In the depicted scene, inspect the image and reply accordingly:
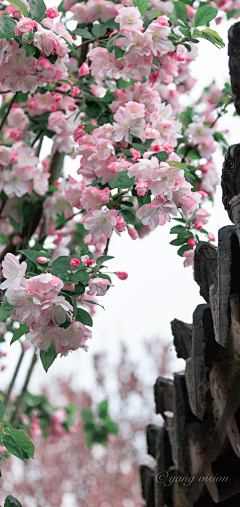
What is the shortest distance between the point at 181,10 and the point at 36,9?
0.78 m

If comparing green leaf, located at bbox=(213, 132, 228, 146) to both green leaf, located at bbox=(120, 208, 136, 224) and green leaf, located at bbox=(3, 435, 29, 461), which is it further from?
green leaf, located at bbox=(3, 435, 29, 461)

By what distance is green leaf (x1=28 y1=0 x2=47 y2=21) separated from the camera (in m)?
1.02

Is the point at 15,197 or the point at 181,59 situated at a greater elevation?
the point at 181,59

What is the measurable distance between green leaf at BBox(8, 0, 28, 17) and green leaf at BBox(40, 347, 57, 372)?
30.8 inches

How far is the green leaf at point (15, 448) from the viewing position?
0.86m

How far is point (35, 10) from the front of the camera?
102 centimetres

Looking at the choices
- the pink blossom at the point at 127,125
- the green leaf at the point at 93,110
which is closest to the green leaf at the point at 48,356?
the pink blossom at the point at 127,125

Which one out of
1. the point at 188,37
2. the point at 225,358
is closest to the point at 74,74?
the point at 188,37

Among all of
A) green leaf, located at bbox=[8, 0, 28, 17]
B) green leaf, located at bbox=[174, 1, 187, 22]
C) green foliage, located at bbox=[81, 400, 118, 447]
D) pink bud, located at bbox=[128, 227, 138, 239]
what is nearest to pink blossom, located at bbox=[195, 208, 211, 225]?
pink bud, located at bbox=[128, 227, 138, 239]

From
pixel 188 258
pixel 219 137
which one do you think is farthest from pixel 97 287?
pixel 219 137

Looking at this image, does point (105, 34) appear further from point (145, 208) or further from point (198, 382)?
point (198, 382)

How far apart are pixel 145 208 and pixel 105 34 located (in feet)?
2.55

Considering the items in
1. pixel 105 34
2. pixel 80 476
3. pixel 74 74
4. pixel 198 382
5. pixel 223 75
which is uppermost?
pixel 223 75

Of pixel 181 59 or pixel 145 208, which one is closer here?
pixel 145 208
